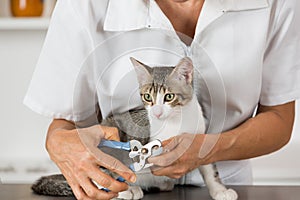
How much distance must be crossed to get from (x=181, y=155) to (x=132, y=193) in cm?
12

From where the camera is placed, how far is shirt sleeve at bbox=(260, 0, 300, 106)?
1.09 m

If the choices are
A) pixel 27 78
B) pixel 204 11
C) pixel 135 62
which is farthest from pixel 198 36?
pixel 27 78

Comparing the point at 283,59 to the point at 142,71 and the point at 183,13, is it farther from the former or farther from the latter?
the point at 142,71

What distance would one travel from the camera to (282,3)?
1.08 meters

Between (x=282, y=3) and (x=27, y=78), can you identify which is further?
(x=27, y=78)

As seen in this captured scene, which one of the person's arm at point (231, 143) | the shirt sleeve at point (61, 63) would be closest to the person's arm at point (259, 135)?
the person's arm at point (231, 143)

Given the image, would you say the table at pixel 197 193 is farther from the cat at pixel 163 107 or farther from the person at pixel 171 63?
the cat at pixel 163 107

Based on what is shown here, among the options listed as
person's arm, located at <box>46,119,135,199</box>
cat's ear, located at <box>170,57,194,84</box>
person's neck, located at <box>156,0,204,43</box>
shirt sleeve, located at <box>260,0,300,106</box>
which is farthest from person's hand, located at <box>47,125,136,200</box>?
shirt sleeve, located at <box>260,0,300,106</box>

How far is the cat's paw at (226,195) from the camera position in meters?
0.95

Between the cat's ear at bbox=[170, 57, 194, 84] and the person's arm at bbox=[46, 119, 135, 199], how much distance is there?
4.2 inches

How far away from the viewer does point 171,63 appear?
0.83m

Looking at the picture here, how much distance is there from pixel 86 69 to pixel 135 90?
0.12 m

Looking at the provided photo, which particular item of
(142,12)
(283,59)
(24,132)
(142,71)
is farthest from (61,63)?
(24,132)

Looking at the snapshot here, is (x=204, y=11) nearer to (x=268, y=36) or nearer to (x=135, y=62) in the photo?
(x=268, y=36)
